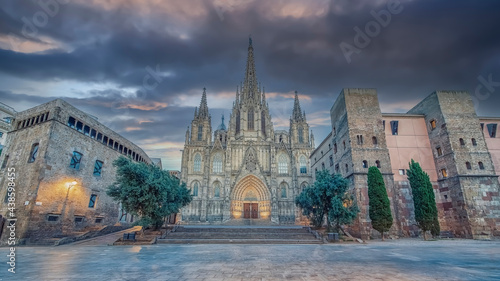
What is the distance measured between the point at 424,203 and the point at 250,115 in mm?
30883

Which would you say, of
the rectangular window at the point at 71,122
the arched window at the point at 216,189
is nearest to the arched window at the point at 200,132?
the arched window at the point at 216,189

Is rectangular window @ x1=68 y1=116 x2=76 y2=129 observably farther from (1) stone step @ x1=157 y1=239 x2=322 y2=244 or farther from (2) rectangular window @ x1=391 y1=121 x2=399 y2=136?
(2) rectangular window @ x1=391 y1=121 x2=399 y2=136

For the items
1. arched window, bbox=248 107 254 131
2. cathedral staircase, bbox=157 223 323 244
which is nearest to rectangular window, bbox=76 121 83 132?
cathedral staircase, bbox=157 223 323 244

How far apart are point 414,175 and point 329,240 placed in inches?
357

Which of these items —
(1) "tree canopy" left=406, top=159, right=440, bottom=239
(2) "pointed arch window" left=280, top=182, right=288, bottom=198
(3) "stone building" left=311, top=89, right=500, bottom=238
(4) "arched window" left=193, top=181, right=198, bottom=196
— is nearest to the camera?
(1) "tree canopy" left=406, top=159, right=440, bottom=239

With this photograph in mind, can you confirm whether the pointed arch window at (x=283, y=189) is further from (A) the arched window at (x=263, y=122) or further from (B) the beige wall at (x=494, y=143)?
(B) the beige wall at (x=494, y=143)

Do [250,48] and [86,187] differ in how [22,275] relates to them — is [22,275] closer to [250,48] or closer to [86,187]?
[86,187]

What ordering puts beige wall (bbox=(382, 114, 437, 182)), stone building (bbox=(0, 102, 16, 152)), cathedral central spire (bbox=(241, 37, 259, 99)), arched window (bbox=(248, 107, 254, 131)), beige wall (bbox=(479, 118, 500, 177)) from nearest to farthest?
beige wall (bbox=(479, 118, 500, 177))
beige wall (bbox=(382, 114, 437, 182))
stone building (bbox=(0, 102, 16, 152))
arched window (bbox=(248, 107, 254, 131))
cathedral central spire (bbox=(241, 37, 259, 99))

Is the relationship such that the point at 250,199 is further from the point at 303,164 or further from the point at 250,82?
the point at 250,82

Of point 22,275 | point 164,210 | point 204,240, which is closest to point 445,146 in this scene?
point 204,240

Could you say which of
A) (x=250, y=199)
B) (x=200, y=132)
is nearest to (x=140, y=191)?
(x=250, y=199)

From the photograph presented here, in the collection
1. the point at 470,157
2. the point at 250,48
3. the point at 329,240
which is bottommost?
the point at 329,240

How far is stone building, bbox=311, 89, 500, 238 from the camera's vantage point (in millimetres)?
18109

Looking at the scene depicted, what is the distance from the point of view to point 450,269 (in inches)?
258
